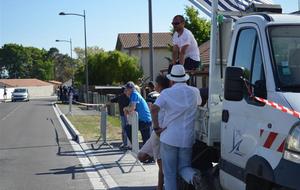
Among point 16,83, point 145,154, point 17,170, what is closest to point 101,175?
point 17,170

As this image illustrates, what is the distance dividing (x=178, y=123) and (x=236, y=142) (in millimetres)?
1341

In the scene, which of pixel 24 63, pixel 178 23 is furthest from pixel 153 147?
pixel 24 63

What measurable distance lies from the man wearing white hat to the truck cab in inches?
37.7

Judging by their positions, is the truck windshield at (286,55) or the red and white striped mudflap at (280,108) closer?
the red and white striped mudflap at (280,108)

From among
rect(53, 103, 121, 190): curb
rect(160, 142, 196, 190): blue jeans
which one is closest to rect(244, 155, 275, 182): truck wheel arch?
rect(160, 142, 196, 190): blue jeans

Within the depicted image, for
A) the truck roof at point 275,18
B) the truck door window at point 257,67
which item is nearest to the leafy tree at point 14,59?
the truck roof at point 275,18

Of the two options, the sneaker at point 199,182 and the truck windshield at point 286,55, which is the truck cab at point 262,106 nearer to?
the truck windshield at point 286,55

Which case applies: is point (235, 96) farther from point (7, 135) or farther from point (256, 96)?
point (7, 135)

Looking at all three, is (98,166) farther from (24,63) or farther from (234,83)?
(24,63)

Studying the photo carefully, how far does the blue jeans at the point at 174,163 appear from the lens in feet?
20.6

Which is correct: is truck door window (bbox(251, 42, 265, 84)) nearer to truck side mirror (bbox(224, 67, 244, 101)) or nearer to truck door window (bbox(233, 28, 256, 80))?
truck door window (bbox(233, 28, 256, 80))

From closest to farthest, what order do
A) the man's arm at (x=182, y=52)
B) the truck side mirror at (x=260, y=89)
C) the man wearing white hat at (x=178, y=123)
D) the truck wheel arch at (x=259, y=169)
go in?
the truck wheel arch at (x=259, y=169) → the truck side mirror at (x=260, y=89) → the man wearing white hat at (x=178, y=123) → the man's arm at (x=182, y=52)

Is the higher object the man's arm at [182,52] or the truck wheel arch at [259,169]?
the man's arm at [182,52]

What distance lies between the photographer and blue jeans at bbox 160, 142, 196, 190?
6.29 metres
